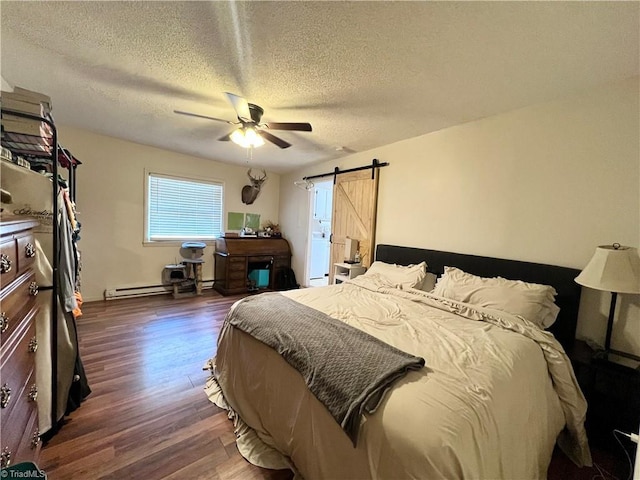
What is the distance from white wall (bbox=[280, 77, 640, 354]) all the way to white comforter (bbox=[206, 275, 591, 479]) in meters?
0.87

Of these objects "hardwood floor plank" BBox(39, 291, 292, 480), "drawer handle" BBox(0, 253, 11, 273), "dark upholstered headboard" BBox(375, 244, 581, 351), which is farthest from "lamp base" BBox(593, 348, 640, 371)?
"drawer handle" BBox(0, 253, 11, 273)

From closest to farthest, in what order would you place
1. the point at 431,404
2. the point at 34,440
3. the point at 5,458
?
the point at 5,458, the point at 431,404, the point at 34,440

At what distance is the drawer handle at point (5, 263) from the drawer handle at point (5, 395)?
0.40m

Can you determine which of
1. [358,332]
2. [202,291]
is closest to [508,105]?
[358,332]

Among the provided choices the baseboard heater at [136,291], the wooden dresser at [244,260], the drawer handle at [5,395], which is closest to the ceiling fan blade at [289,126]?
the drawer handle at [5,395]

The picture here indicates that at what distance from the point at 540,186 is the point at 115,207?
547cm

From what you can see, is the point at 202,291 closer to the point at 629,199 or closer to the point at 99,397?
the point at 99,397

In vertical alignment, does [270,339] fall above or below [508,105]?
below

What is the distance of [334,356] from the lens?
4.45ft

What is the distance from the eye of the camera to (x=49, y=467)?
1441mm

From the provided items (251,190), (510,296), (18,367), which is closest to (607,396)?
(510,296)

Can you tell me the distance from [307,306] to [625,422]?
2.07 metres

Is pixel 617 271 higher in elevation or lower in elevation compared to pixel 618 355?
higher

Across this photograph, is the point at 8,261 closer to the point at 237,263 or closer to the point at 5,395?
the point at 5,395
